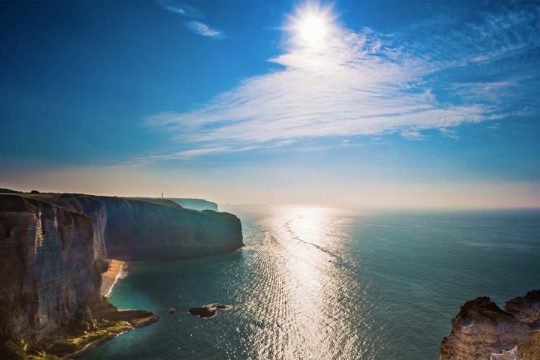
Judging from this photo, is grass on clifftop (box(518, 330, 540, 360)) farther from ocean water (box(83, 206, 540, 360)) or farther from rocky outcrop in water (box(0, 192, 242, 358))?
rocky outcrop in water (box(0, 192, 242, 358))

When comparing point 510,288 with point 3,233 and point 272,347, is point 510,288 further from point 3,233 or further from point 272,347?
point 3,233

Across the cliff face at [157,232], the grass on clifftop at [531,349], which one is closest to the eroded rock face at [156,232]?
the cliff face at [157,232]

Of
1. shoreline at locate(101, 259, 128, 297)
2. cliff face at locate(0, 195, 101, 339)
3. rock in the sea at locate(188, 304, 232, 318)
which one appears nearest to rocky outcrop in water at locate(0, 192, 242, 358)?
cliff face at locate(0, 195, 101, 339)

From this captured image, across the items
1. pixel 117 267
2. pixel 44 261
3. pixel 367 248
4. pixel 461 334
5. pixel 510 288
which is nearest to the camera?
pixel 461 334

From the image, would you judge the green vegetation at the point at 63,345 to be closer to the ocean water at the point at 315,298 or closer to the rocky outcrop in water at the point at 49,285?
the rocky outcrop in water at the point at 49,285

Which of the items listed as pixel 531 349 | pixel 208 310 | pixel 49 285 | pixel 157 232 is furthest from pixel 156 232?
pixel 531 349

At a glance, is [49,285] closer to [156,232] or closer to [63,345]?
[63,345]

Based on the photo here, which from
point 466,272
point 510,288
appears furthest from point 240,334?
point 466,272
